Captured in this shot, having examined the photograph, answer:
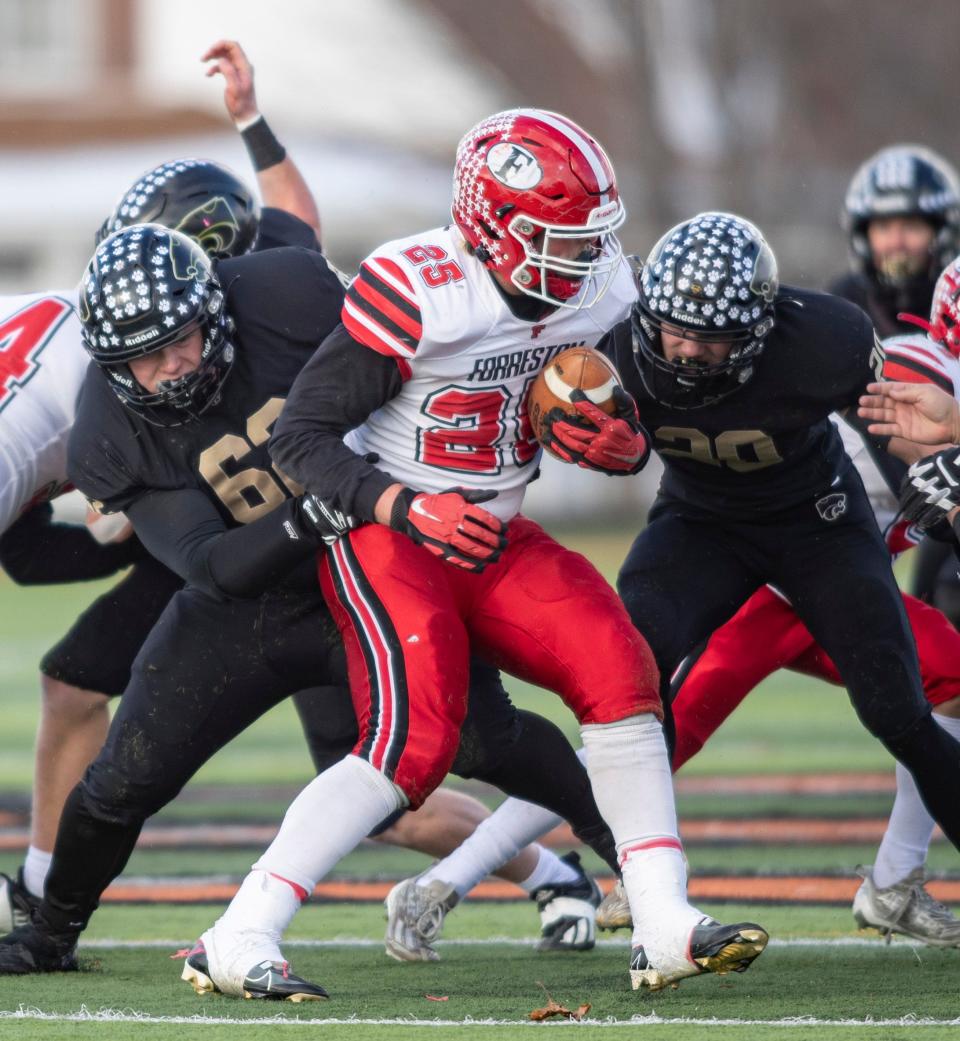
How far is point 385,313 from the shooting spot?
4.08 metres

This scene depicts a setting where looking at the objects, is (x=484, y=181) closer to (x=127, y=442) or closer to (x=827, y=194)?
(x=127, y=442)

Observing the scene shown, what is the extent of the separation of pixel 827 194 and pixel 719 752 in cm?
1734

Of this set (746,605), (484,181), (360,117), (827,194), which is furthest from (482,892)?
(360,117)

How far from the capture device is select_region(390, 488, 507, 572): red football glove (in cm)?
394

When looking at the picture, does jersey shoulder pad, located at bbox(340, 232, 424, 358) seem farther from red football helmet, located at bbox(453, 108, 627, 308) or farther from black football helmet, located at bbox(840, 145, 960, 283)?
black football helmet, located at bbox(840, 145, 960, 283)

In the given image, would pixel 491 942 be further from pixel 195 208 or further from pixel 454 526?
pixel 195 208

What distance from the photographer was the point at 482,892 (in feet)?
19.9

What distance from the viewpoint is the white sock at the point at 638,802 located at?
3.98 meters

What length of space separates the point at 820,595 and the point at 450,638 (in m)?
0.98

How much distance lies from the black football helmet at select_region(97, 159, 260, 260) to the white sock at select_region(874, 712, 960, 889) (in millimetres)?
2173

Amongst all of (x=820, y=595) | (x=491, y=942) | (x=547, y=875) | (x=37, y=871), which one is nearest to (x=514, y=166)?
(x=820, y=595)

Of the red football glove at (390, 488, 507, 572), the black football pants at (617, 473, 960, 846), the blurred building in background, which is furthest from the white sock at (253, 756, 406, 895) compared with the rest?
the blurred building in background

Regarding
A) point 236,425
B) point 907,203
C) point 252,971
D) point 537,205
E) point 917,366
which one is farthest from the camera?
point 907,203

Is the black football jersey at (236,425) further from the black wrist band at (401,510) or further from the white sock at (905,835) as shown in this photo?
the white sock at (905,835)
